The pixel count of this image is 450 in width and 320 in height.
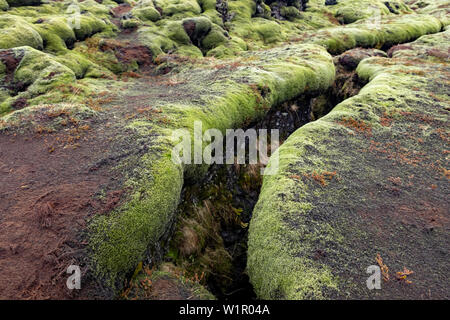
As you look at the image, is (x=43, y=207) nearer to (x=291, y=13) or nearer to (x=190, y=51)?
(x=190, y=51)

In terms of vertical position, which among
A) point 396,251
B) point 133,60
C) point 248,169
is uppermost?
point 396,251

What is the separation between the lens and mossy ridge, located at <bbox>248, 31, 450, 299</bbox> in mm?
7566

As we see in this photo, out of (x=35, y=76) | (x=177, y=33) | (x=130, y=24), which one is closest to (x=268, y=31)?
(x=177, y=33)

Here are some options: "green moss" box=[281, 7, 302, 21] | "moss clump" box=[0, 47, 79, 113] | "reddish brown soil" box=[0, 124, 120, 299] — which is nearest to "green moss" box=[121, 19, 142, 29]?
"moss clump" box=[0, 47, 79, 113]

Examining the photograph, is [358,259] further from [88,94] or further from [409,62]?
[409,62]

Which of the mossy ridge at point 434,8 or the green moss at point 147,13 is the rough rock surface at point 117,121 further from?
the mossy ridge at point 434,8

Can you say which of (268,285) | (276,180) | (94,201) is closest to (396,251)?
(268,285)

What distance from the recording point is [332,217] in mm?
9359

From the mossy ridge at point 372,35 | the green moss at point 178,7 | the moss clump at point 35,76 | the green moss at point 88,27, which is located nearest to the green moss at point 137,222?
the moss clump at point 35,76

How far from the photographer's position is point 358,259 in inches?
312

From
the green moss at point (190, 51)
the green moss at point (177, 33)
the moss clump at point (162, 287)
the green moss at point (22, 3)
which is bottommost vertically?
the green moss at point (190, 51)

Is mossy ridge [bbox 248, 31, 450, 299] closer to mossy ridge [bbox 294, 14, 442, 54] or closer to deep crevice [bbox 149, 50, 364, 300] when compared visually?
deep crevice [bbox 149, 50, 364, 300]

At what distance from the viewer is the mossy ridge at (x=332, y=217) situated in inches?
298
